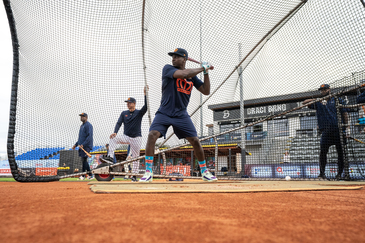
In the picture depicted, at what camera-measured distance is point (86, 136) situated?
551 centimetres

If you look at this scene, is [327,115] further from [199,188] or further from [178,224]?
[178,224]

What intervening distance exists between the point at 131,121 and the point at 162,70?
1650 mm

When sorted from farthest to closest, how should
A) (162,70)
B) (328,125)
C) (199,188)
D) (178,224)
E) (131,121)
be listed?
(328,125), (131,121), (162,70), (199,188), (178,224)

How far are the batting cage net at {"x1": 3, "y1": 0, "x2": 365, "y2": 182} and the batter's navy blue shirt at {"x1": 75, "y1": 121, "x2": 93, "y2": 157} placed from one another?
29 mm

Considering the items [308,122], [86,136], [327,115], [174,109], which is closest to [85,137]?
[86,136]

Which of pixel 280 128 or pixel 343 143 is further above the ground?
pixel 280 128

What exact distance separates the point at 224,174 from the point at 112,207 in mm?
5323

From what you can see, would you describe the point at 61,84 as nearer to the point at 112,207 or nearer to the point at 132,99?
the point at 132,99

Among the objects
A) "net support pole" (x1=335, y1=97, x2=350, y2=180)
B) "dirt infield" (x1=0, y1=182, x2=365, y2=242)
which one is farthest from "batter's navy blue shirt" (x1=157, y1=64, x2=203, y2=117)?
"net support pole" (x1=335, y1=97, x2=350, y2=180)

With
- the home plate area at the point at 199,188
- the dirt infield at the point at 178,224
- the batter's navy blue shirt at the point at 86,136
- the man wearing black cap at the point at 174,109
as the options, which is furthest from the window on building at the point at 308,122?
the dirt infield at the point at 178,224

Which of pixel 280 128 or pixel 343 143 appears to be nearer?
pixel 343 143

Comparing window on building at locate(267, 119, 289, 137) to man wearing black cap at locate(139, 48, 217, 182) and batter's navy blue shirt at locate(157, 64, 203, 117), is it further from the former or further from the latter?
batter's navy blue shirt at locate(157, 64, 203, 117)

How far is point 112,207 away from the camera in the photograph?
4.14ft

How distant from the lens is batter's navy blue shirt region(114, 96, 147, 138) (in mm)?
4859
